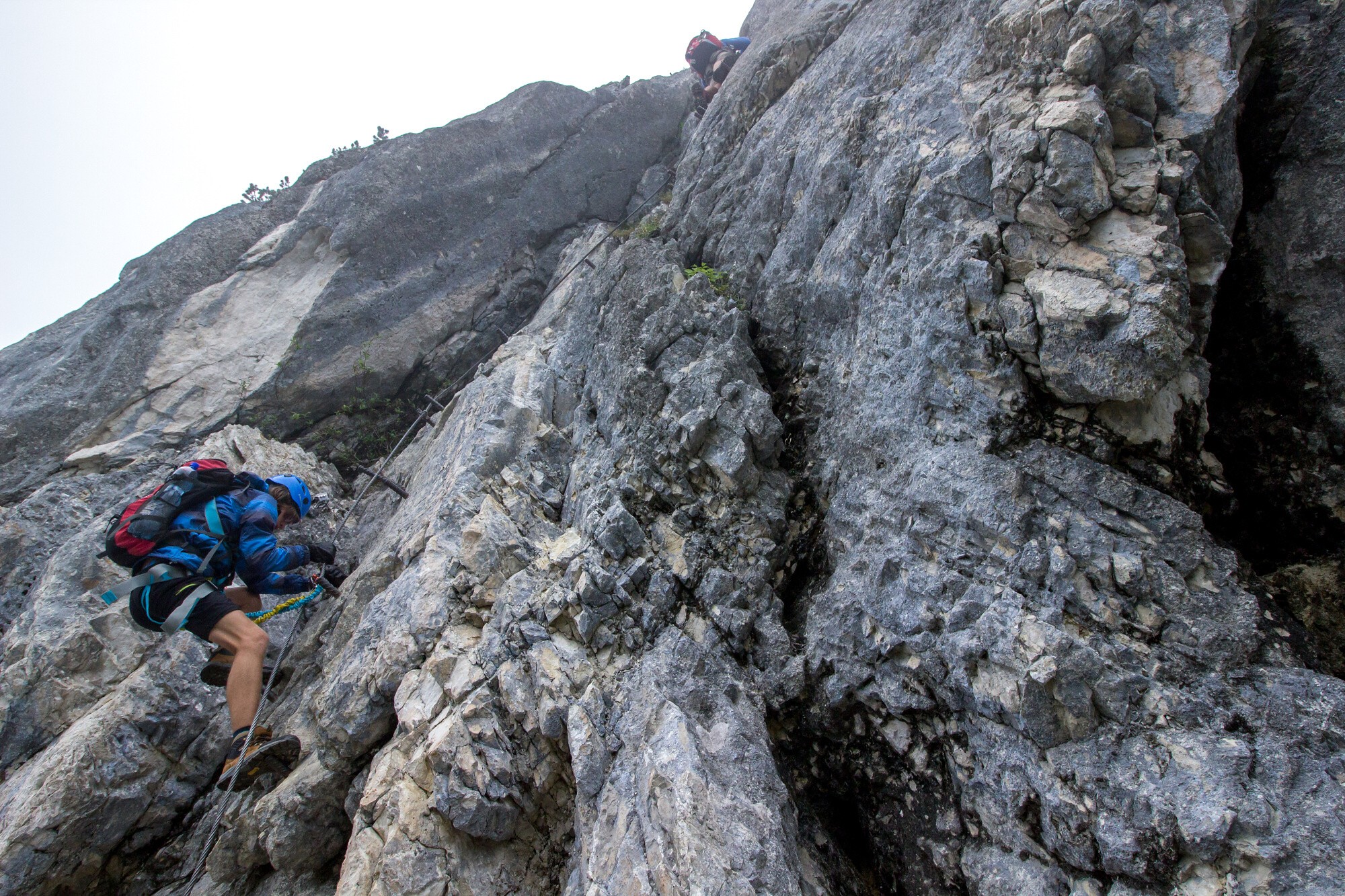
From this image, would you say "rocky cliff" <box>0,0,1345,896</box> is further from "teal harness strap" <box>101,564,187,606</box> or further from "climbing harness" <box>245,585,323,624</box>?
"teal harness strap" <box>101,564,187,606</box>

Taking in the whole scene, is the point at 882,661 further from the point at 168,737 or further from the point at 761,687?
the point at 168,737

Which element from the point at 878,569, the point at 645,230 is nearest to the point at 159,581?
the point at 878,569

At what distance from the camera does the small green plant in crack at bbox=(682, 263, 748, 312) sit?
8.43 metres

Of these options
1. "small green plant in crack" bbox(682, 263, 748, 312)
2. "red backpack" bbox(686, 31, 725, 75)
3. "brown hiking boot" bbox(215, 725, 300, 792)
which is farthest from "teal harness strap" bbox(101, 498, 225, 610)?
"red backpack" bbox(686, 31, 725, 75)

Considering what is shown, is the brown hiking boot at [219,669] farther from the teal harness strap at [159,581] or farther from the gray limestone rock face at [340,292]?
the gray limestone rock face at [340,292]

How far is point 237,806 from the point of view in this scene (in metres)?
6.51

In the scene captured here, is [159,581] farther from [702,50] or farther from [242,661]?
[702,50]

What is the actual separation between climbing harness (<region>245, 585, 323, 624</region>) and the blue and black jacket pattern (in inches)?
8.7

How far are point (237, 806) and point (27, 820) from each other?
2.02m

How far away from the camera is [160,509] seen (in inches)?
266

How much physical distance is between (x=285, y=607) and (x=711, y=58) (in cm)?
1454

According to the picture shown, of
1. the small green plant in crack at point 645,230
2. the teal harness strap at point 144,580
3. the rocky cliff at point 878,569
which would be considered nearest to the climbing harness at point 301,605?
the rocky cliff at point 878,569

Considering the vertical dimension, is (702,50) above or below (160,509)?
above

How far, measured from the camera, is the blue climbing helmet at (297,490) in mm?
8023
